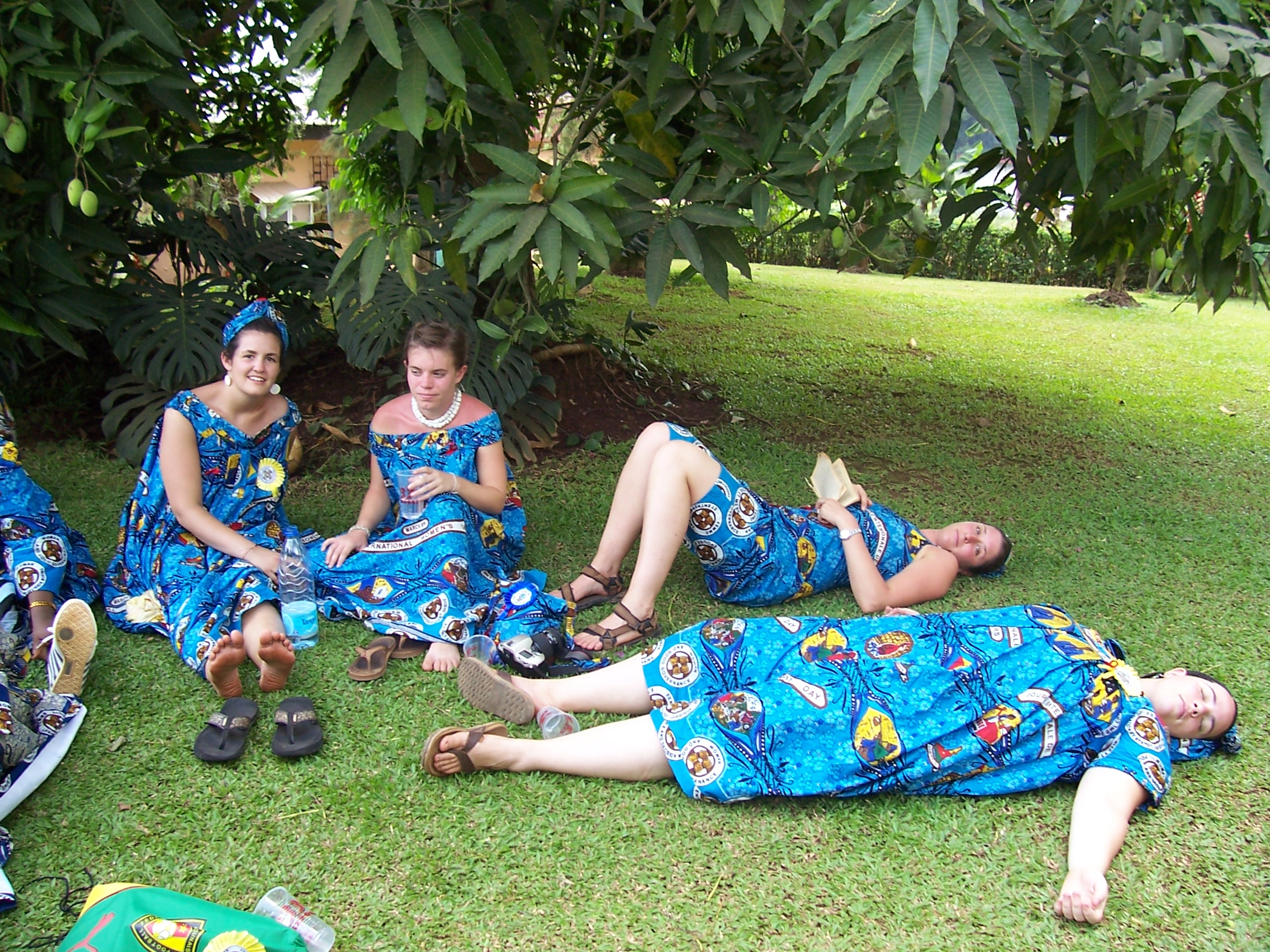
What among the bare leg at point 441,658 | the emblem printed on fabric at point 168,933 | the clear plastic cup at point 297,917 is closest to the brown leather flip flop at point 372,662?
the bare leg at point 441,658

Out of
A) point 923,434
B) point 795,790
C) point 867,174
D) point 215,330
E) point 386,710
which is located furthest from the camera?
point 923,434

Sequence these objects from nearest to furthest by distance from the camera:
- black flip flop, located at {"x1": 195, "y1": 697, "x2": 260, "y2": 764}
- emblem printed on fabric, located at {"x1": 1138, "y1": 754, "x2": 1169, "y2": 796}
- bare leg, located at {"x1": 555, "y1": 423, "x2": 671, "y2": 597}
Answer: emblem printed on fabric, located at {"x1": 1138, "y1": 754, "x2": 1169, "y2": 796}
black flip flop, located at {"x1": 195, "y1": 697, "x2": 260, "y2": 764}
bare leg, located at {"x1": 555, "y1": 423, "x2": 671, "y2": 597}

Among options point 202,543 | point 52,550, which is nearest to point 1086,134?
point 202,543

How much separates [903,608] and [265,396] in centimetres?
212

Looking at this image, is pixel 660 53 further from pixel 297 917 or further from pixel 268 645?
pixel 297 917

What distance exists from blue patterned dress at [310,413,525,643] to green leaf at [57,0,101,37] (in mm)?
1469

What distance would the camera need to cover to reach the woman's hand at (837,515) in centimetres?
306

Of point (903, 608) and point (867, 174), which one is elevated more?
point (867, 174)

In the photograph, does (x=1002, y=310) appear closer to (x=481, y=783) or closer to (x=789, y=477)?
(x=789, y=477)

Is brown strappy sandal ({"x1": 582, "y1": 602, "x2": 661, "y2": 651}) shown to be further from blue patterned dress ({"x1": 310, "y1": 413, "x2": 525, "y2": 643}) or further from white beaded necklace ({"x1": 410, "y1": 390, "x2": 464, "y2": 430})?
white beaded necklace ({"x1": 410, "y1": 390, "x2": 464, "y2": 430})

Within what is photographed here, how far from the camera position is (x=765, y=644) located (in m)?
2.36

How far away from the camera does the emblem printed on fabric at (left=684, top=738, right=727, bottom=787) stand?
7.07ft

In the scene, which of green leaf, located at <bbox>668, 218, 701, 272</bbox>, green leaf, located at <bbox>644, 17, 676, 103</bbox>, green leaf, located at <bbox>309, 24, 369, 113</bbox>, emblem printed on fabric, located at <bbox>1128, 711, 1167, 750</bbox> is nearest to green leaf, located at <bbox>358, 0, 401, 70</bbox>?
green leaf, located at <bbox>309, 24, 369, 113</bbox>

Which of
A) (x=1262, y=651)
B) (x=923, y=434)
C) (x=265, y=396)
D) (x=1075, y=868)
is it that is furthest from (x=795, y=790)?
(x=923, y=434)
